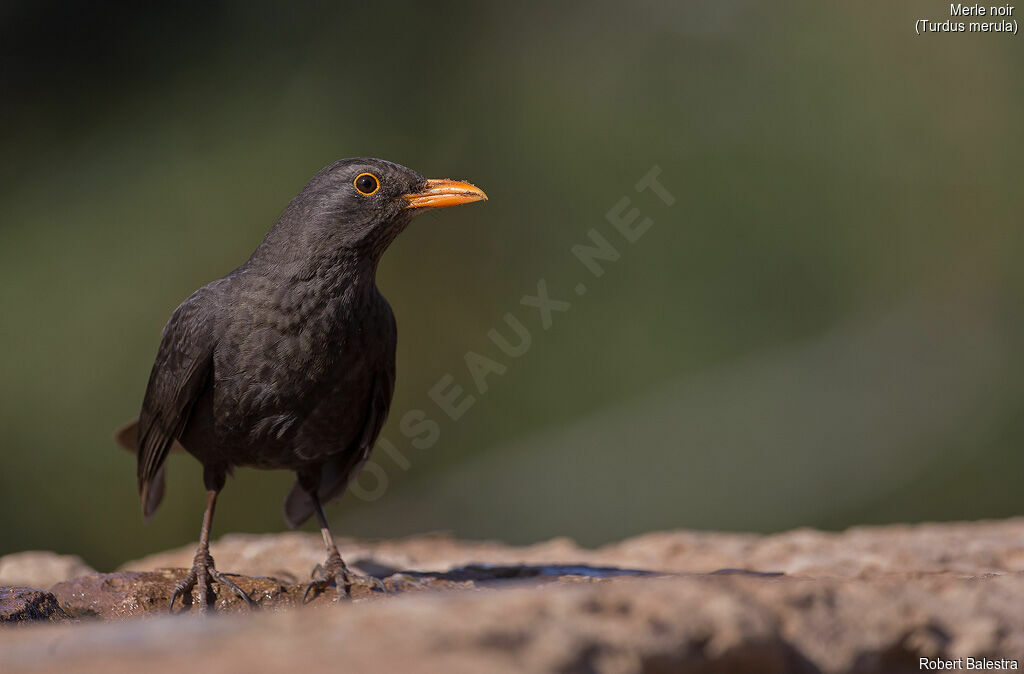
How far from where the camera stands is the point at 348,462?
15.3 feet

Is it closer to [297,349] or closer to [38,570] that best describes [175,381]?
[297,349]

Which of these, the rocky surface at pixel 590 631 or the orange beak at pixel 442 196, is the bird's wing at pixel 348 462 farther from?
the rocky surface at pixel 590 631

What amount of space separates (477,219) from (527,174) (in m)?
0.56

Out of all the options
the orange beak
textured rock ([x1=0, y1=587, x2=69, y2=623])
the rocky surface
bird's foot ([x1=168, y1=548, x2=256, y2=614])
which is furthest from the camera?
the orange beak

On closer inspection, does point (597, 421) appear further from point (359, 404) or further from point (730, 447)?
point (359, 404)

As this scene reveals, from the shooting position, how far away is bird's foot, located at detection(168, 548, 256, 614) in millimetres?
3955

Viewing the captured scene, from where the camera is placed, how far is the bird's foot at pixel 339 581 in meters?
4.11

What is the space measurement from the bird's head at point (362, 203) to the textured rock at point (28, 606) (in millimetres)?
1515

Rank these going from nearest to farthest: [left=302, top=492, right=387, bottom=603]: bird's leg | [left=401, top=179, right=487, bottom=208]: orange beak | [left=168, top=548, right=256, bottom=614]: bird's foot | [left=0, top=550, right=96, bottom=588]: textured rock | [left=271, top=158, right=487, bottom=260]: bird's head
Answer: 1. [left=168, top=548, right=256, bottom=614]: bird's foot
2. [left=302, top=492, right=387, bottom=603]: bird's leg
3. [left=271, top=158, right=487, bottom=260]: bird's head
4. [left=401, top=179, right=487, bottom=208]: orange beak
5. [left=0, top=550, right=96, bottom=588]: textured rock

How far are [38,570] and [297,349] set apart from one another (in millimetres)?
1773

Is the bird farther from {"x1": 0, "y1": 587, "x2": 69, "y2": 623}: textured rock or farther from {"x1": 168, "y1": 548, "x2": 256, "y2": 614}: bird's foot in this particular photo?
{"x1": 0, "y1": 587, "x2": 69, "y2": 623}: textured rock

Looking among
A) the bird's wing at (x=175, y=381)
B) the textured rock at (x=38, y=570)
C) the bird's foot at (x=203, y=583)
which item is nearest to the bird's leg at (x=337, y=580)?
the bird's foot at (x=203, y=583)

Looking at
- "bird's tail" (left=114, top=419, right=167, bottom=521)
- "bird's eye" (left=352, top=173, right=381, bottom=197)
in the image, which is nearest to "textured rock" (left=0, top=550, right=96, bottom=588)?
"bird's tail" (left=114, top=419, right=167, bottom=521)

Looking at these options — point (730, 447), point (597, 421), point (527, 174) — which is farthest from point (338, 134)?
point (730, 447)
